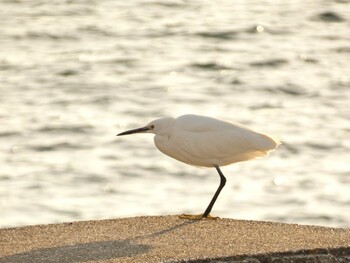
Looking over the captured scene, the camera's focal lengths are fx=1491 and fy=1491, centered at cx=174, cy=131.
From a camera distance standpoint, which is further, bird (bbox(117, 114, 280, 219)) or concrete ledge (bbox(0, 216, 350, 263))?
bird (bbox(117, 114, 280, 219))

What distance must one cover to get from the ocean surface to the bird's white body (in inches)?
165

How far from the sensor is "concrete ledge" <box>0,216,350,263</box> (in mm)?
7945

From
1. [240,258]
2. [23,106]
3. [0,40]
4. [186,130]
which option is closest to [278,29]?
[0,40]

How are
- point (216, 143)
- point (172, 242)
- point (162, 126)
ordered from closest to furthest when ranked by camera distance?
point (172, 242) < point (216, 143) < point (162, 126)

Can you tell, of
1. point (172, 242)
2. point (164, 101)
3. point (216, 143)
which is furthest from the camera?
point (164, 101)

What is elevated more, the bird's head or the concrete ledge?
the bird's head

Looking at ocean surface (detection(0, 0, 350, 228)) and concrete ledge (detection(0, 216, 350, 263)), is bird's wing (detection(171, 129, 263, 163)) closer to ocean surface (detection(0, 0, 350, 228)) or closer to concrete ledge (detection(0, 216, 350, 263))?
concrete ledge (detection(0, 216, 350, 263))

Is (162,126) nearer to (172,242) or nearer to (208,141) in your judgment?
(208,141)

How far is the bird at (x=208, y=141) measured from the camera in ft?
29.7

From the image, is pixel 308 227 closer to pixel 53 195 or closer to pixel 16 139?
pixel 53 195

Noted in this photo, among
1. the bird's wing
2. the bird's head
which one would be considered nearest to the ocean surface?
the bird's head

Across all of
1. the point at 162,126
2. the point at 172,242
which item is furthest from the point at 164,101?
the point at 172,242

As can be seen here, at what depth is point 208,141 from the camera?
9133 mm

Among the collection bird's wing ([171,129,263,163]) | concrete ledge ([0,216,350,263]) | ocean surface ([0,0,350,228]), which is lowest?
ocean surface ([0,0,350,228])
